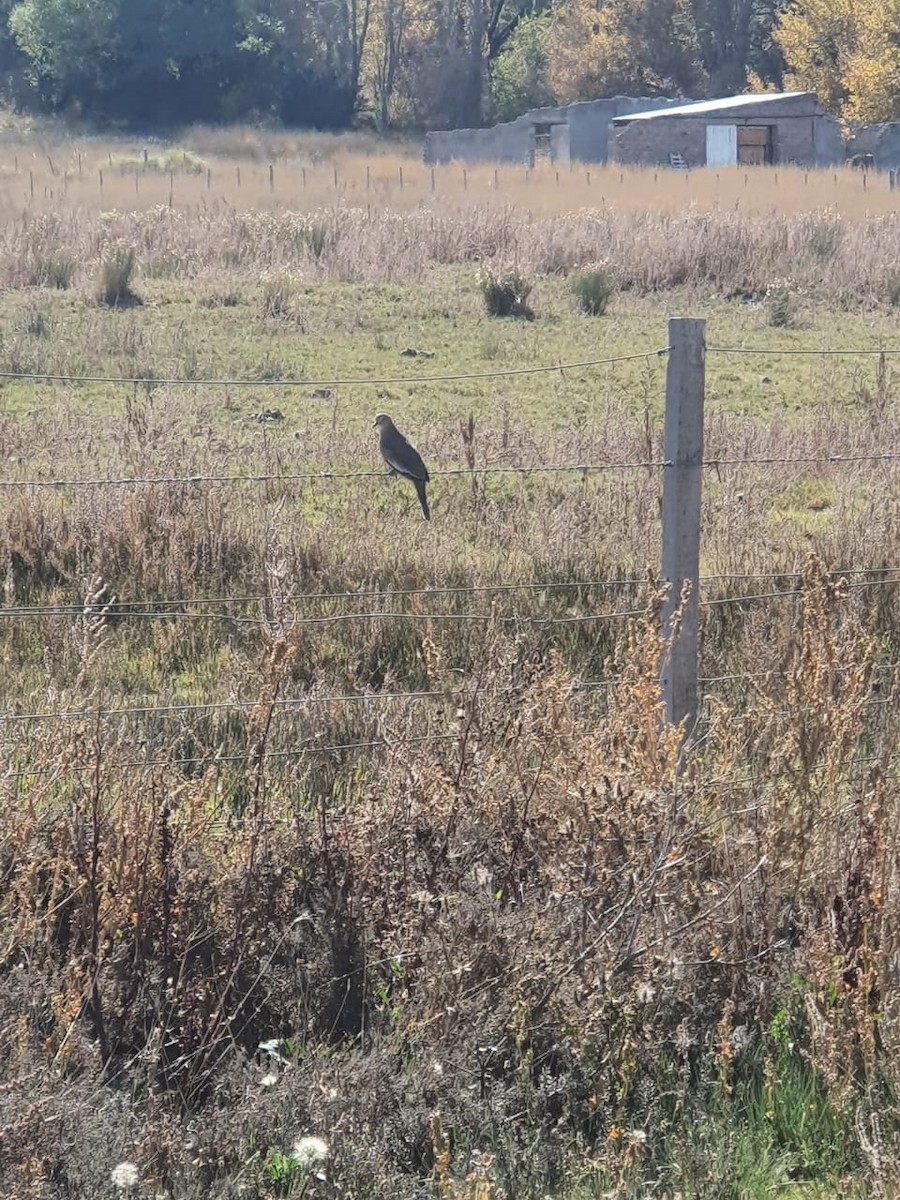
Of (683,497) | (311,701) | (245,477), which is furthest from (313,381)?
(683,497)

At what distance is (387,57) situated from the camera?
62531 mm

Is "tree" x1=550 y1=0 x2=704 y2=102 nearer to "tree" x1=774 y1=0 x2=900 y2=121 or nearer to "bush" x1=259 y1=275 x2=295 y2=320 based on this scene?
"tree" x1=774 y1=0 x2=900 y2=121

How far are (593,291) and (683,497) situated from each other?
14189 millimetres

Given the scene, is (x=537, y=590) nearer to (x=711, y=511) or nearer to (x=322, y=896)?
(x=711, y=511)

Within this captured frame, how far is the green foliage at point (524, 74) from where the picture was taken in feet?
205

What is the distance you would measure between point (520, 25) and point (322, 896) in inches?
2655

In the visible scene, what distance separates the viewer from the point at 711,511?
7.69m

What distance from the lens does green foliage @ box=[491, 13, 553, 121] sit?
6244 centimetres

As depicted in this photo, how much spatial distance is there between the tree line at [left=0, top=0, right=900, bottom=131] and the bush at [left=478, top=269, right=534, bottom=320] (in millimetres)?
40208

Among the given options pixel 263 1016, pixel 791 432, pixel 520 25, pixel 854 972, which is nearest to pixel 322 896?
pixel 263 1016

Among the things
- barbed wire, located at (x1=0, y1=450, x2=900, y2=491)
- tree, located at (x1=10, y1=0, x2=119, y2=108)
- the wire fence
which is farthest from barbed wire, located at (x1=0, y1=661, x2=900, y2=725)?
tree, located at (x1=10, y1=0, x2=119, y2=108)

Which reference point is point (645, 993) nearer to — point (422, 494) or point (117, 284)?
point (422, 494)

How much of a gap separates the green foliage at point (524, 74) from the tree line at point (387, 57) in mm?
74

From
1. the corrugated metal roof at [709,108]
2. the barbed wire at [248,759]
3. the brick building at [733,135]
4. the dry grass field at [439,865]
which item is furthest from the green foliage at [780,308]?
the corrugated metal roof at [709,108]
